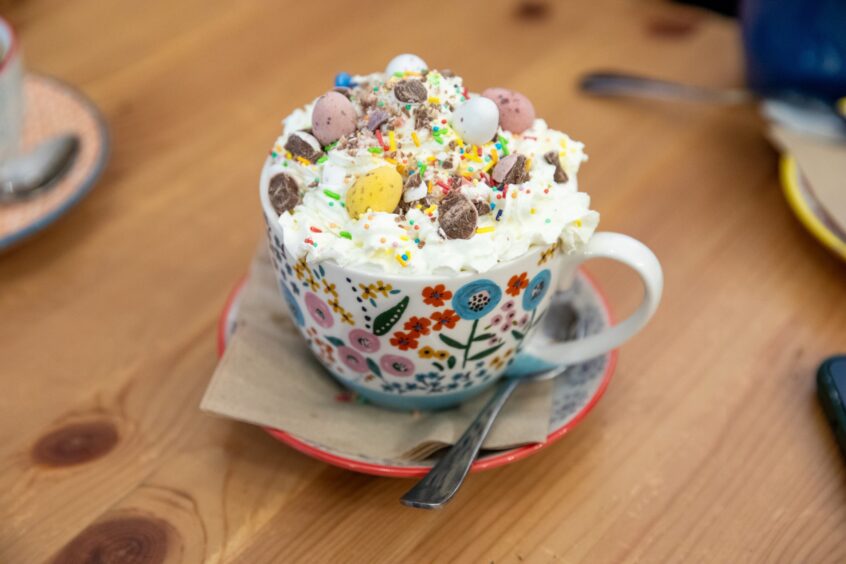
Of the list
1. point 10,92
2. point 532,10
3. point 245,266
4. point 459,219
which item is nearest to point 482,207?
point 459,219

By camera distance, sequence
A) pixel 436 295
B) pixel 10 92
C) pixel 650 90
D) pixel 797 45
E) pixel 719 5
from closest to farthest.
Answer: pixel 436 295, pixel 10 92, pixel 797 45, pixel 650 90, pixel 719 5

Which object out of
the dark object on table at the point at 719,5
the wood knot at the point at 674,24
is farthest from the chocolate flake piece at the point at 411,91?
the dark object on table at the point at 719,5

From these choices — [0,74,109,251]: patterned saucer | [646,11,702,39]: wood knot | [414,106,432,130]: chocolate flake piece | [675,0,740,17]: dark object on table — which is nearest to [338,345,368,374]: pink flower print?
[414,106,432,130]: chocolate flake piece

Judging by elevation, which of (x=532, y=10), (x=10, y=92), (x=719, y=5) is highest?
(x=10, y=92)

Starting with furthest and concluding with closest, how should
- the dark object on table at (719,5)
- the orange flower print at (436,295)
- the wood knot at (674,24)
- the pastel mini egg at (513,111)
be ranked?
the dark object on table at (719,5), the wood knot at (674,24), the pastel mini egg at (513,111), the orange flower print at (436,295)

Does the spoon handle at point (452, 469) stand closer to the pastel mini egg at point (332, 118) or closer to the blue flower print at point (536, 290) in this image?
the blue flower print at point (536, 290)

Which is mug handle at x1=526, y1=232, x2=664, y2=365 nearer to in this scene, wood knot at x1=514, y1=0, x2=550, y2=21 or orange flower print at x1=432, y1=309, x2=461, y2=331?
orange flower print at x1=432, y1=309, x2=461, y2=331

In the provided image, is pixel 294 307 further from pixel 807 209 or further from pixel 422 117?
pixel 807 209
